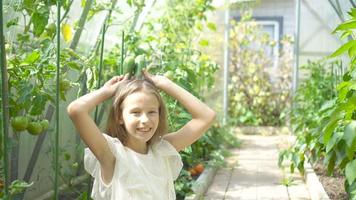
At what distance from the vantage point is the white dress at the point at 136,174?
179 centimetres

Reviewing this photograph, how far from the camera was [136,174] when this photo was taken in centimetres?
181

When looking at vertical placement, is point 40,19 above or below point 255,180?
above

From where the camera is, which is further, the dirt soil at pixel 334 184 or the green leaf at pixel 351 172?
the dirt soil at pixel 334 184

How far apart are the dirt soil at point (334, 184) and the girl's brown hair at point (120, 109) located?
1.90m

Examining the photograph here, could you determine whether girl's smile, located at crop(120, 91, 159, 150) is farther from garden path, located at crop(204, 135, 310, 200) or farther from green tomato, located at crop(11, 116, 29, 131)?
garden path, located at crop(204, 135, 310, 200)

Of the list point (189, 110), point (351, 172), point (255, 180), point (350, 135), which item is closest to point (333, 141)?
point (351, 172)

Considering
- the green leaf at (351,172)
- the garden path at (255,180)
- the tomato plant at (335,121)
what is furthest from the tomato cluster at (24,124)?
the garden path at (255,180)

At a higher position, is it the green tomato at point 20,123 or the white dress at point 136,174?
the green tomato at point 20,123

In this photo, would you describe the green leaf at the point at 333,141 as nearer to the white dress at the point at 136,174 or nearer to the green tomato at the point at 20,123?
the white dress at the point at 136,174

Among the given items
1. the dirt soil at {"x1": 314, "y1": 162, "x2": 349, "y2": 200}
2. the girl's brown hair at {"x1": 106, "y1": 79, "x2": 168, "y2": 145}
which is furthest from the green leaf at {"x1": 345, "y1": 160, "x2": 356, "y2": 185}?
the dirt soil at {"x1": 314, "y1": 162, "x2": 349, "y2": 200}

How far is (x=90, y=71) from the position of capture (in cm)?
222

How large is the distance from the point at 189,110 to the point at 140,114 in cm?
22

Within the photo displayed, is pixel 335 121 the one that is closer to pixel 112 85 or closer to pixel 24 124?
pixel 112 85

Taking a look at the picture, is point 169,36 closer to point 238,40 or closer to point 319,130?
point 319,130
